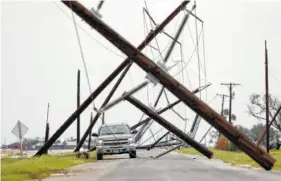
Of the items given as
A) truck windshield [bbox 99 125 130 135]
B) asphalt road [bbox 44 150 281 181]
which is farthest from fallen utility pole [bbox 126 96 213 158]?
truck windshield [bbox 99 125 130 135]

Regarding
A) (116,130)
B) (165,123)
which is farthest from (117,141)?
(165,123)

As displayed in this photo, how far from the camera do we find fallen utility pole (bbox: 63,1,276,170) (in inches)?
543

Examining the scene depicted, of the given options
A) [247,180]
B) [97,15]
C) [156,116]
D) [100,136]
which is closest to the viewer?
[97,15]

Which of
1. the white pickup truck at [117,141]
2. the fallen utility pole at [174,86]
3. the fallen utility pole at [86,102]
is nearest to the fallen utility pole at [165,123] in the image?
the fallen utility pole at [174,86]

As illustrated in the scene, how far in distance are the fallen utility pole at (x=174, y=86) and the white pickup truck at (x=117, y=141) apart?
2378 centimetres

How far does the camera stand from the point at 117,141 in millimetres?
39312

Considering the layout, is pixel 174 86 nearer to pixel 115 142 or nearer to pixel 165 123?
pixel 165 123

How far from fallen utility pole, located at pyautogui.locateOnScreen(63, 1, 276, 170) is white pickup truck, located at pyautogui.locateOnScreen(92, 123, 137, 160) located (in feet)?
78.0

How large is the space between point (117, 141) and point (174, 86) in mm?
25448

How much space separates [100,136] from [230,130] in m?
26.4

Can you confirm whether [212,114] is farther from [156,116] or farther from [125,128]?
[125,128]

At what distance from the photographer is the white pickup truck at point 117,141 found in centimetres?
3928

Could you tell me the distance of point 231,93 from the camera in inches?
3558

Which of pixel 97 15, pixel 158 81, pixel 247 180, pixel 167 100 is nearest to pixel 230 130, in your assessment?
pixel 158 81
